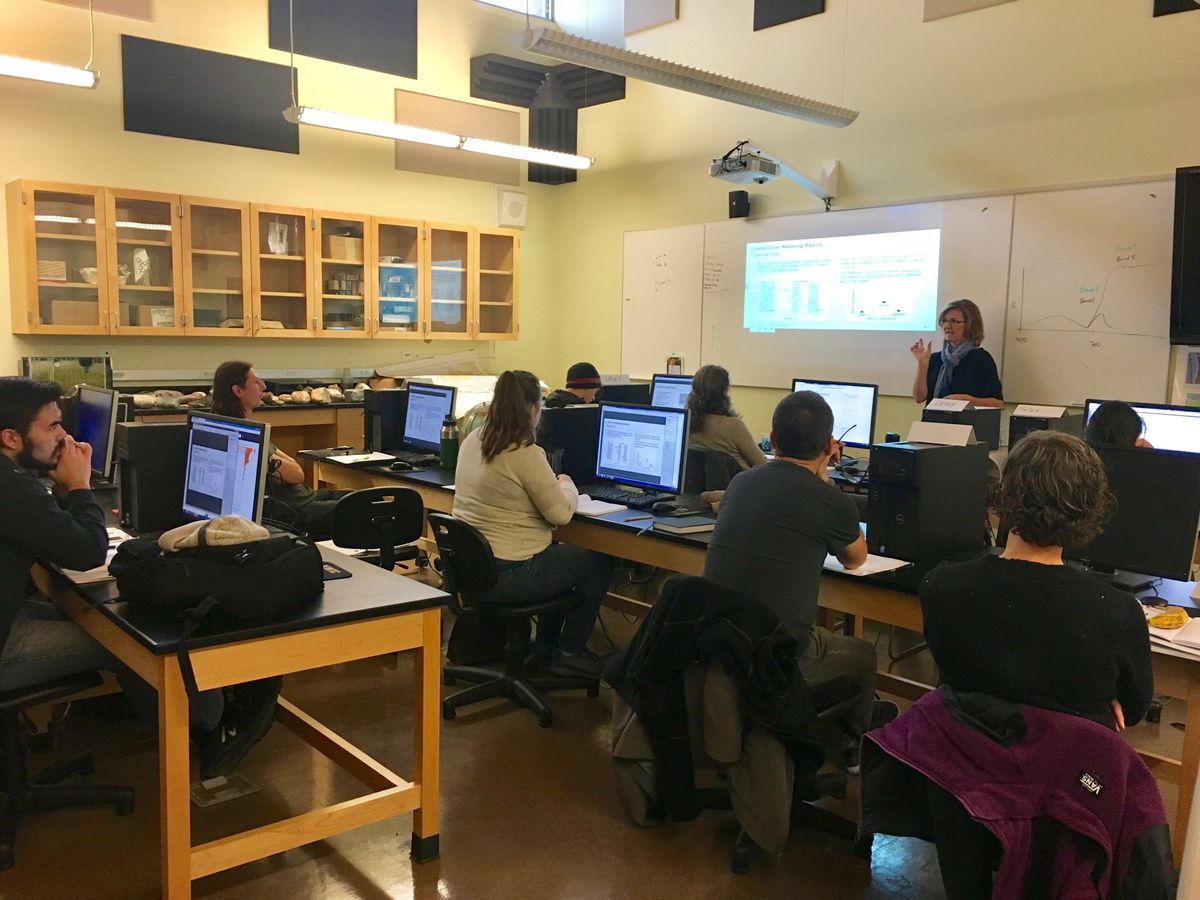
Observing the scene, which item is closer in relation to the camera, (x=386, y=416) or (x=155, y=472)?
(x=155, y=472)

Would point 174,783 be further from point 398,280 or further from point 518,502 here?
point 398,280

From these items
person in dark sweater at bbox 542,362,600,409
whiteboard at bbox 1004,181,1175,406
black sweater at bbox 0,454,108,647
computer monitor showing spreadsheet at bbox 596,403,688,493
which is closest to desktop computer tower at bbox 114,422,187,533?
black sweater at bbox 0,454,108,647

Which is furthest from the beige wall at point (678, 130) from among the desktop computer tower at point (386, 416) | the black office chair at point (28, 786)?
the black office chair at point (28, 786)

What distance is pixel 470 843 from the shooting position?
2.50 metres

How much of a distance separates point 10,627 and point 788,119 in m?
5.39

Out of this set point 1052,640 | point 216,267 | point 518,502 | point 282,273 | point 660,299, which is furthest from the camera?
point 660,299

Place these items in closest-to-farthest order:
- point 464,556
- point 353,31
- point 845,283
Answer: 1. point 464,556
2. point 845,283
3. point 353,31

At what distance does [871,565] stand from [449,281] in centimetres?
522

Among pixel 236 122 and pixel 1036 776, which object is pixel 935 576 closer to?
pixel 1036 776

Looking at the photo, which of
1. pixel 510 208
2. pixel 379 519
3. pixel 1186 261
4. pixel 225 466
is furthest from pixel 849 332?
pixel 225 466

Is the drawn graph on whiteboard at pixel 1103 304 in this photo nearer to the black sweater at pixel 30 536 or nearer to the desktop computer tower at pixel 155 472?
the desktop computer tower at pixel 155 472

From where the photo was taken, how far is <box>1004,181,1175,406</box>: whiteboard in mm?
4641

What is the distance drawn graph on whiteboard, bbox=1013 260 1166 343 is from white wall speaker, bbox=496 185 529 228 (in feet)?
13.6

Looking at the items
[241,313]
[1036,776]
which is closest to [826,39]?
[241,313]
